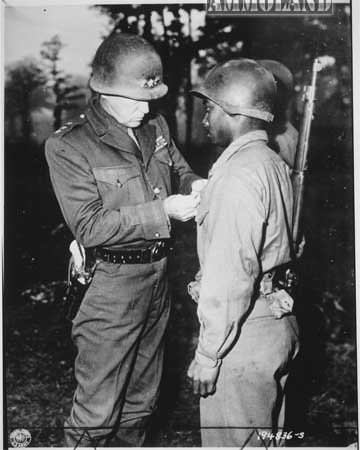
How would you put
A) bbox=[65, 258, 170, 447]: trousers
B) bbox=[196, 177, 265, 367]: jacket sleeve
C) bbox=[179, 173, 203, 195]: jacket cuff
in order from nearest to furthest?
bbox=[196, 177, 265, 367]: jacket sleeve, bbox=[65, 258, 170, 447]: trousers, bbox=[179, 173, 203, 195]: jacket cuff

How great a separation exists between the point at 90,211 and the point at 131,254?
0.30 metres

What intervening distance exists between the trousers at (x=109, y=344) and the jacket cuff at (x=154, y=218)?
0.88 feet

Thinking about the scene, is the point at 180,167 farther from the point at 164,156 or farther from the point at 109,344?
the point at 109,344

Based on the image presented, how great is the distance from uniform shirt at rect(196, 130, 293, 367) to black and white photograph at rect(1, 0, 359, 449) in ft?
0.04

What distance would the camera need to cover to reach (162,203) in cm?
213

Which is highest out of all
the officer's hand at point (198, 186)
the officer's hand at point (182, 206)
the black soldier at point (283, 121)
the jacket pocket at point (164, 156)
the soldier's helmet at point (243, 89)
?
the soldier's helmet at point (243, 89)

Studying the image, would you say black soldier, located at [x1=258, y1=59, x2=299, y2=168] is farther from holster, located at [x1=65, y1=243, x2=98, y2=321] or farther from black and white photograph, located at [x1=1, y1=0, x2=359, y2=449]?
holster, located at [x1=65, y1=243, x2=98, y2=321]

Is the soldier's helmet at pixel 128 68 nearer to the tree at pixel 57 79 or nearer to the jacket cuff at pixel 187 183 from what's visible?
the tree at pixel 57 79

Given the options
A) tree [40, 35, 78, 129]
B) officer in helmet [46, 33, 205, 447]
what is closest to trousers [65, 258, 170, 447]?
officer in helmet [46, 33, 205, 447]

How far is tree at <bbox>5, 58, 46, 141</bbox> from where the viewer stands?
7.27 ft

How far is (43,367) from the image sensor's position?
108 inches

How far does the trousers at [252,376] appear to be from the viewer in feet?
6.16

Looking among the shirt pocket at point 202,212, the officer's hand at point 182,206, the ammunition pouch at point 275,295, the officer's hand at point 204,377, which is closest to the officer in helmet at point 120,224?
the officer's hand at point 182,206
